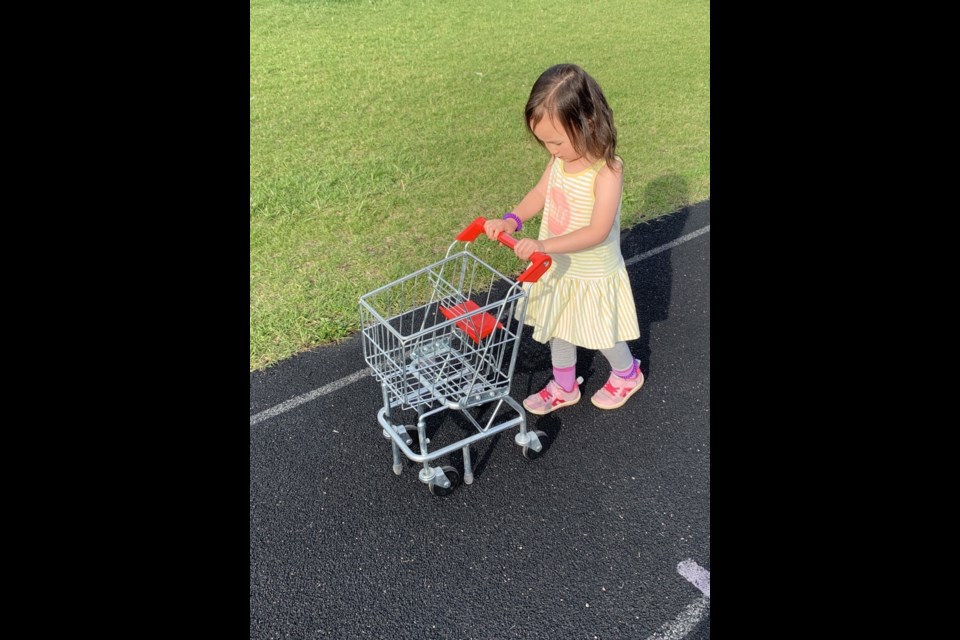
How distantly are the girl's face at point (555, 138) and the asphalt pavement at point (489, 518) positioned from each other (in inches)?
64.3

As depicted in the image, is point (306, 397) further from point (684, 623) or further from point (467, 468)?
point (684, 623)

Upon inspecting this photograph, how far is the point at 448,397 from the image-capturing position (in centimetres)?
399

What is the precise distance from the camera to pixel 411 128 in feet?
31.1

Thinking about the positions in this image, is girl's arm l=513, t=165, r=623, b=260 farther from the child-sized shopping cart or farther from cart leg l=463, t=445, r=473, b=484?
cart leg l=463, t=445, r=473, b=484

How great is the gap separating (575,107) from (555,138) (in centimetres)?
19

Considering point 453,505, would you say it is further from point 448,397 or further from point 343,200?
point 343,200

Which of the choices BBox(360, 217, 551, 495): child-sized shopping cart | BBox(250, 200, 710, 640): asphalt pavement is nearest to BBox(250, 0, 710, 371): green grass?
BBox(250, 200, 710, 640): asphalt pavement

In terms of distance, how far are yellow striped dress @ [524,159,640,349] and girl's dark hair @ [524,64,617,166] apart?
335 mm

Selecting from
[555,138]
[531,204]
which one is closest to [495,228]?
[531,204]

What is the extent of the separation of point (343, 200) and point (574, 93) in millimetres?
4318

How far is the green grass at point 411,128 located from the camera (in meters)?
6.21

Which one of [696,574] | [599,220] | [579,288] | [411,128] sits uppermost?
[599,220]

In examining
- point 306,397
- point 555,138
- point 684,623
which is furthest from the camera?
point 306,397

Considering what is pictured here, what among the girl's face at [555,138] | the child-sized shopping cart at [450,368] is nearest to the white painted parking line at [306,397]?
the child-sized shopping cart at [450,368]
